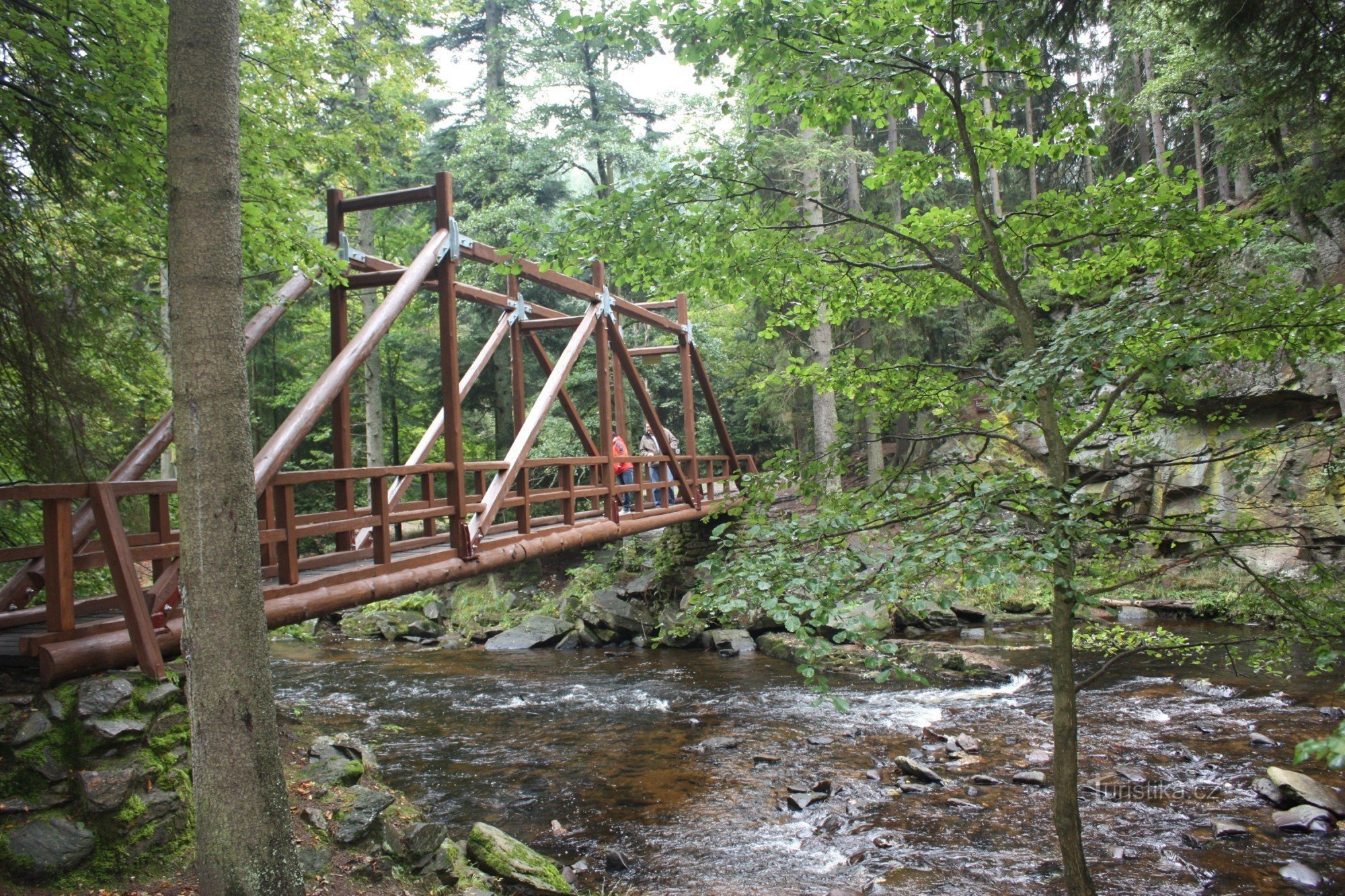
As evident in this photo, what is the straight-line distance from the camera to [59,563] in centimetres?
401

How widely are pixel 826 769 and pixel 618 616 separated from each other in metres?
7.87

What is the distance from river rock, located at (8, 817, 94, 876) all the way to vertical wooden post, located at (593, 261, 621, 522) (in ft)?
23.1

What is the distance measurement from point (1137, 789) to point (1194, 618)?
8.22 metres

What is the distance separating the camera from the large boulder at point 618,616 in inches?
595

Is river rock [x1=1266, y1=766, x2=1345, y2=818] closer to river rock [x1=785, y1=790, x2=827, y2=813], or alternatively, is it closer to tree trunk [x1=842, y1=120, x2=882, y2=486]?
river rock [x1=785, y1=790, x2=827, y2=813]

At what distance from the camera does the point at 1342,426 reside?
369 centimetres

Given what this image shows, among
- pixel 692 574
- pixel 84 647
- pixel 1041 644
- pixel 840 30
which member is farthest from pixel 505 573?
pixel 840 30

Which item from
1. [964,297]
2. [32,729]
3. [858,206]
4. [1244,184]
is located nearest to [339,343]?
[32,729]

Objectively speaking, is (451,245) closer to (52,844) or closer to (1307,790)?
(52,844)

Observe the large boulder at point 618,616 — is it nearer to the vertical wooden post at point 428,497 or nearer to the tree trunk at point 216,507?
the vertical wooden post at point 428,497

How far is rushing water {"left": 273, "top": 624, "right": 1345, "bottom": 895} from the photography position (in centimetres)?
566

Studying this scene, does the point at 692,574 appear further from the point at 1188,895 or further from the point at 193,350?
the point at 193,350

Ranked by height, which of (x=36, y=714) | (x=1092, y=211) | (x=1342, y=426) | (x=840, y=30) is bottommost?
(x=36, y=714)

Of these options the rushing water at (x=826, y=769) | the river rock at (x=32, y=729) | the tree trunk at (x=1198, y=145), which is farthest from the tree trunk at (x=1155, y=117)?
the river rock at (x=32, y=729)
